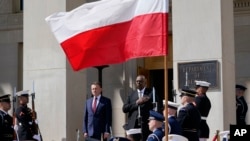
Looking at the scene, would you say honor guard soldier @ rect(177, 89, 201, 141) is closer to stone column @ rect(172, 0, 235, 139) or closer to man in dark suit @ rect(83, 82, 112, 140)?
stone column @ rect(172, 0, 235, 139)

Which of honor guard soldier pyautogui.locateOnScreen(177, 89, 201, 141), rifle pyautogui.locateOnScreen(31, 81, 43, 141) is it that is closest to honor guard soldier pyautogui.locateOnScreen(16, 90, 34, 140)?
rifle pyautogui.locateOnScreen(31, 81, 43, 141)

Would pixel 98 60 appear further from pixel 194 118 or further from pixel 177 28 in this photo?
pixel 177 28

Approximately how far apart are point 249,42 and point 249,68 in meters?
0.68

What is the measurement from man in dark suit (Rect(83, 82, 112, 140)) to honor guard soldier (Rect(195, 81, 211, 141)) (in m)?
2.14

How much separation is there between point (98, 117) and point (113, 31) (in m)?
3.65

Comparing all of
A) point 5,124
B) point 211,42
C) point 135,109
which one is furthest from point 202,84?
point 5,124

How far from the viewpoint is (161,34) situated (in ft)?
31.8

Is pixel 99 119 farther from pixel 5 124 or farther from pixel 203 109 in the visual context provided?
pixel 203 109

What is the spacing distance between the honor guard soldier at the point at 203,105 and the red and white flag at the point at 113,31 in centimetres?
263

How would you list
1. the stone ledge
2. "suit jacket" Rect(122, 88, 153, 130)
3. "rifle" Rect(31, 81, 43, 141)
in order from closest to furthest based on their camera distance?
"suit jacket" Rect(122, 88, 153, 130)
"rifle" Rect(31, 81, 43, 141)
the stone ledge

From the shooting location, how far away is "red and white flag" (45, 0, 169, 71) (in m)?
9.81

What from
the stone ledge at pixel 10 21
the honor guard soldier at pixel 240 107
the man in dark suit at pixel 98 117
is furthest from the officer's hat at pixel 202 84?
the stone ledge at pixel 10 21

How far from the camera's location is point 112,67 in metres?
18.8

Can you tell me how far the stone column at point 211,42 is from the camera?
13.5 metres
